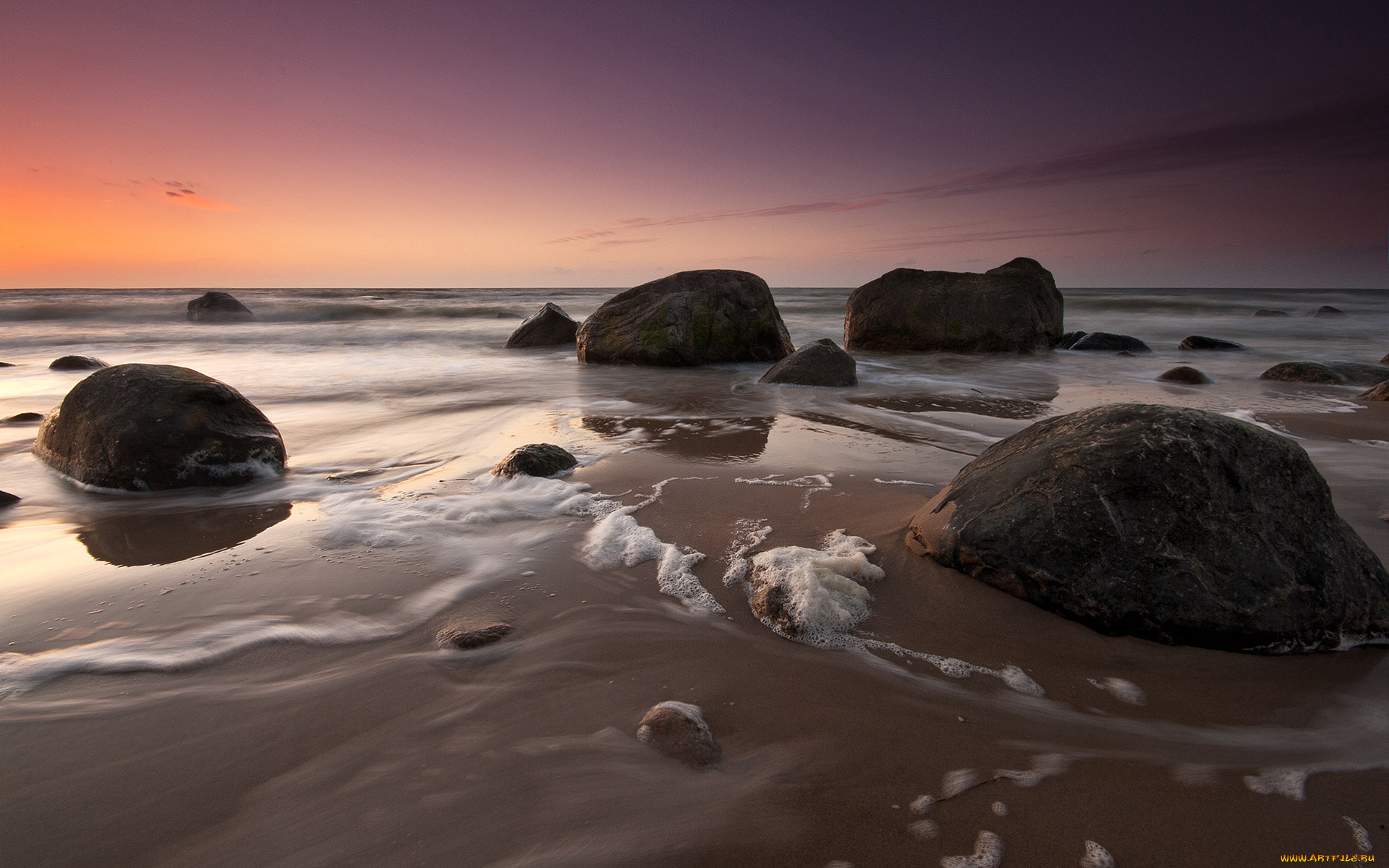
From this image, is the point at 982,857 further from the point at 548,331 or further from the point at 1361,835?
the point at 548,331

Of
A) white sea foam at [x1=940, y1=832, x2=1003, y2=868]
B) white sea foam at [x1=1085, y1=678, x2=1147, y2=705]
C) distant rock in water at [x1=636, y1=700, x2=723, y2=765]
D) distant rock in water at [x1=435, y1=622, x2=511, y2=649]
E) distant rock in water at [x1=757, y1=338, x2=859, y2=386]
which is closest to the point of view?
white sea foam at [x1=940, y1=832, x2=1003, y2=868]

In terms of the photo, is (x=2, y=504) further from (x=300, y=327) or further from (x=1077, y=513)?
(x=300, y=327)

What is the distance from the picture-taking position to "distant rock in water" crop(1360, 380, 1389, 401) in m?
6.49

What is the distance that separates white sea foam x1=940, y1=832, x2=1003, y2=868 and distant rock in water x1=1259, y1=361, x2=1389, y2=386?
952 cm

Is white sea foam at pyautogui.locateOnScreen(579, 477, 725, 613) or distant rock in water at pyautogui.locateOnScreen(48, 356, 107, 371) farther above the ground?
distant rock in water at pyautogui.locateOnScreen(48, 356, 107, 371)

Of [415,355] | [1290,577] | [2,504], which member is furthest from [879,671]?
[415,355]

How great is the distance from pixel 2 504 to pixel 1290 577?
563 centimetres

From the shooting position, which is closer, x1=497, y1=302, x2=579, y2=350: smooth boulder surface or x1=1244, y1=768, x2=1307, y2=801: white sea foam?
x1=1244, y1=768, x2=1307, y2=801: white sea foam

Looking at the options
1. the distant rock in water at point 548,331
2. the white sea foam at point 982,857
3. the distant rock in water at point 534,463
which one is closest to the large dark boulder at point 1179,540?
the white sea foam at point 982,857

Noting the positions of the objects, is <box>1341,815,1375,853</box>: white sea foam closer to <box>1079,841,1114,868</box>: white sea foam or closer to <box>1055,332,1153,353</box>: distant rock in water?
<box>1079,841,1114,868</box>: white sea foam

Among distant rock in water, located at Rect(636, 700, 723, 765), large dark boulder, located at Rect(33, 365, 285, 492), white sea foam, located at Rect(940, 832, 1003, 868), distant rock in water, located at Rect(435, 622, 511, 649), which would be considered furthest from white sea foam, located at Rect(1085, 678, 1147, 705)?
large dark boulder, located at Rect(33, 365, 285, 492)

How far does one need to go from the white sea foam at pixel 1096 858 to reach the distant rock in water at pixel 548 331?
1159 centimetres

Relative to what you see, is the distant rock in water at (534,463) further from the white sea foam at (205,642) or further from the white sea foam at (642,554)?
the white sea foam at (205,642)

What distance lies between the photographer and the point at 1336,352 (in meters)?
12.5
